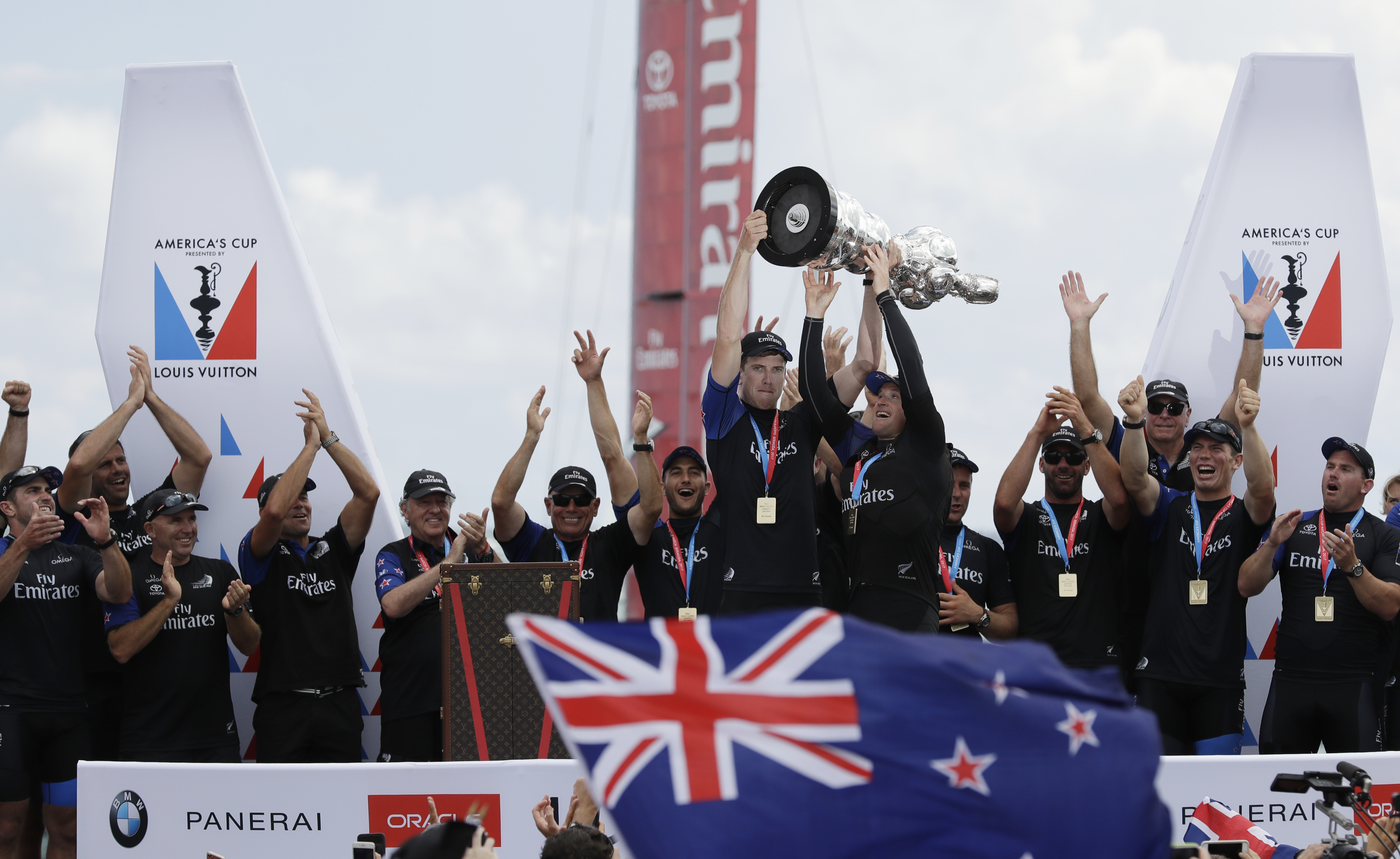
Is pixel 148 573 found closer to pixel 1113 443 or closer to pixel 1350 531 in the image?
pixel 1113 443

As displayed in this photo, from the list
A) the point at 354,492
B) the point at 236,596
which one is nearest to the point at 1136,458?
the point at 354,492

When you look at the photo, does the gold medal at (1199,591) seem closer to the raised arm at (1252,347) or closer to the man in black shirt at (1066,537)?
the man in black shirt at (1066,537)

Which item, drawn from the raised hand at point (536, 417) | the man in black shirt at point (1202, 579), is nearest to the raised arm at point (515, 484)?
the raised hand at point (536, 417)

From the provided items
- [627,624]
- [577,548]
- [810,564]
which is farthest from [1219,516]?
[627,624]

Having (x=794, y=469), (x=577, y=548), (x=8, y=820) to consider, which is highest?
(x=794, y=469)

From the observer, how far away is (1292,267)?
8125mm

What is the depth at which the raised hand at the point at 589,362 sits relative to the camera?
23.7ft

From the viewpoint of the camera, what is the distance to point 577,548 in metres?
7.15

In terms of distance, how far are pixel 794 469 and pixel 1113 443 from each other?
6.71ft

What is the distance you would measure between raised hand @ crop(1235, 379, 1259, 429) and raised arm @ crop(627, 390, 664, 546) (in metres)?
2.91

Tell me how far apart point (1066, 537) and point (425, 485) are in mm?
3279

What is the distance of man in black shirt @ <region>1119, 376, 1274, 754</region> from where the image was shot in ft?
21.9

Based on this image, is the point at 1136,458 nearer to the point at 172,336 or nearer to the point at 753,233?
the point at 753,233

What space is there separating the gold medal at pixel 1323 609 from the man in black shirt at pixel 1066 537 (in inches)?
36.2
